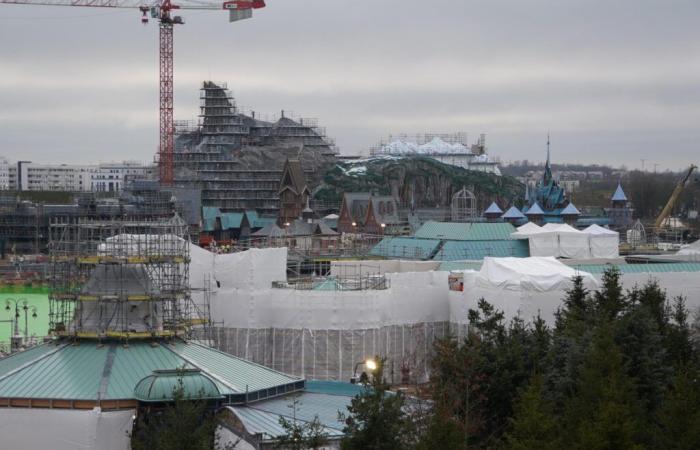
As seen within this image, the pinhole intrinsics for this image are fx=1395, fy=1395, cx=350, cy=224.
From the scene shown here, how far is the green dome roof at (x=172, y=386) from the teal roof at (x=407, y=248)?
1827 inches

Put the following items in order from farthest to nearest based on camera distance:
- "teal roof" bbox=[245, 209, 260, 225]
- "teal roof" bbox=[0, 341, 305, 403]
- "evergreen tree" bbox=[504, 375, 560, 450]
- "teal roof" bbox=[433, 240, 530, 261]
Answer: "teal roof" bbox=[245, 209, 260, 225]
"teal roof" bbox=[433, 240, 530, 261]
"teal roof" bbox=[0, 341, 305, 403]
"evergreen tree" bbox=[504, 375, 560, 450]

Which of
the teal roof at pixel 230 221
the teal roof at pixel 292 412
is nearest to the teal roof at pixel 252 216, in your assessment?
the teal roof at pixel 230 221

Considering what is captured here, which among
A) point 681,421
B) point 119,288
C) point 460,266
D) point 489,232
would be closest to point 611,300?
point 681,421

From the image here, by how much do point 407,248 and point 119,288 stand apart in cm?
4518

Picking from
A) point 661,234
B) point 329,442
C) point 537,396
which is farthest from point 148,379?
point 661,234

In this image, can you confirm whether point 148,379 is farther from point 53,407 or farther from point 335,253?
point 335,253

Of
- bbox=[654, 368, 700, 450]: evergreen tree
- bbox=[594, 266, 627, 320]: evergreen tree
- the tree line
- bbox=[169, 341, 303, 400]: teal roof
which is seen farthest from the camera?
bbox=[594, 266, 627, 320]: evergreen tree

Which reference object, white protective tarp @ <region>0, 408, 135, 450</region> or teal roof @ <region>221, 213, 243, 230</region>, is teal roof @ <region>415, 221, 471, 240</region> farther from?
teal roof @ <region>221, 213, 243, 230</region>

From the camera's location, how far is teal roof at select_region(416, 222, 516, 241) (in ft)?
288

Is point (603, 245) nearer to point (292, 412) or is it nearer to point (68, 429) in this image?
point (292, 412)

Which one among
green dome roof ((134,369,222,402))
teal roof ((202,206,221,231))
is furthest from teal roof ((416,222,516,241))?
teal roof ((202,206,221,231))

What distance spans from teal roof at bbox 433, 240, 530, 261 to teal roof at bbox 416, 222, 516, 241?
32.2 inches

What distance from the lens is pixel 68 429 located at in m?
38.7

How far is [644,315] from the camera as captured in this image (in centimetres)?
4197
